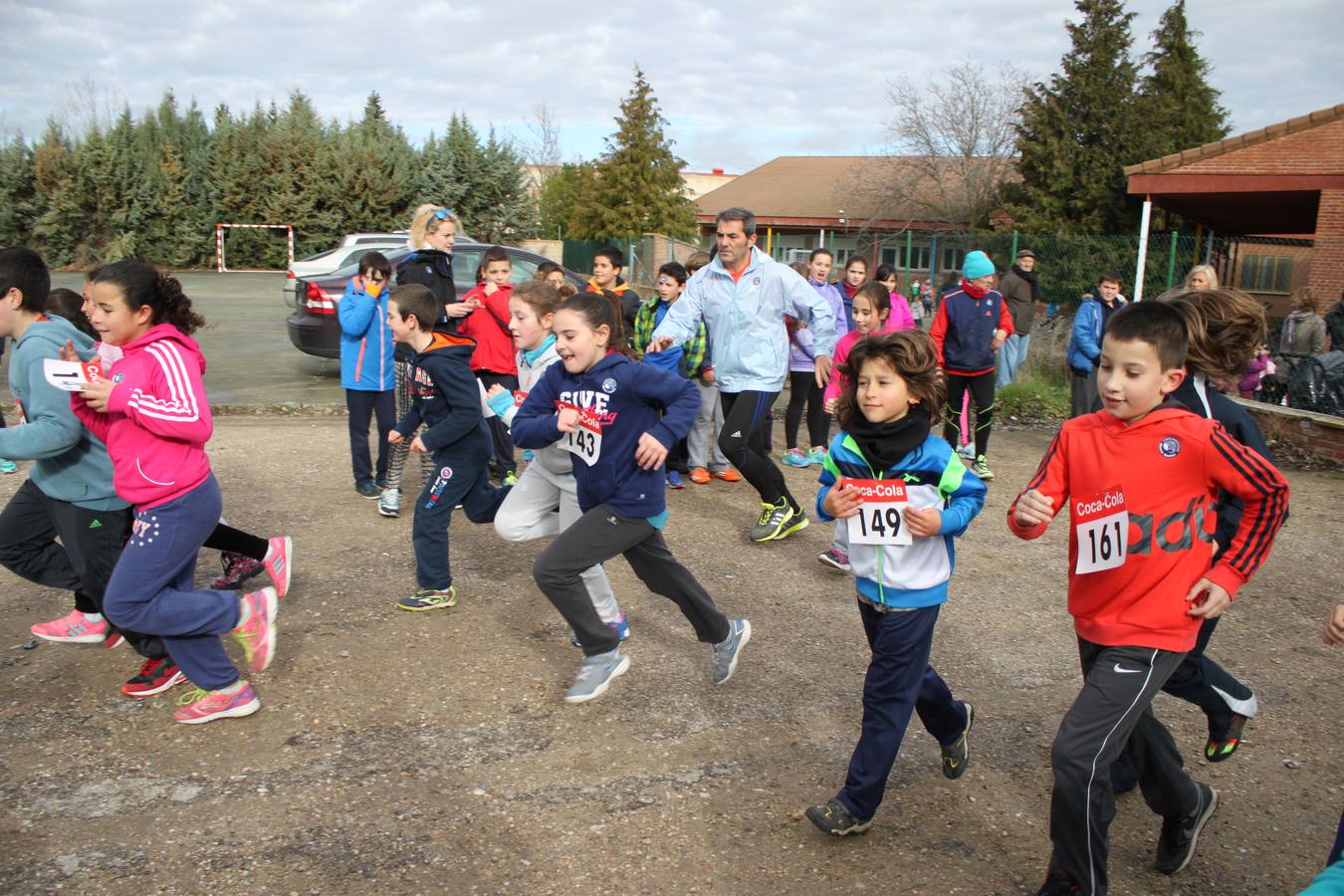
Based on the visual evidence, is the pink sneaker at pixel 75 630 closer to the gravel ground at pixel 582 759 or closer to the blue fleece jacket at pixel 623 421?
the gravel ground at pixel 582 759

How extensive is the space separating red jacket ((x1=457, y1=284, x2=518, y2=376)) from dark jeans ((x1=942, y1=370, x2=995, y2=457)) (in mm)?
3468

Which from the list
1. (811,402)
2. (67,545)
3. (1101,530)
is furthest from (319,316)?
(1101,530)

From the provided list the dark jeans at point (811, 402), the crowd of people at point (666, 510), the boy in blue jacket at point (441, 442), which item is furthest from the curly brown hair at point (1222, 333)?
the dark jeans at point (811, 402)

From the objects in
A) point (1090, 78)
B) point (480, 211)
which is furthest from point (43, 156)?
point (1090, 78)

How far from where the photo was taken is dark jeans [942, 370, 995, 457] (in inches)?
318

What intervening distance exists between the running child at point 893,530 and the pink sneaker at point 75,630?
3443 millimetres

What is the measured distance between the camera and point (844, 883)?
9.99ft

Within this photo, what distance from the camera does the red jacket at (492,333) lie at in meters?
7.43

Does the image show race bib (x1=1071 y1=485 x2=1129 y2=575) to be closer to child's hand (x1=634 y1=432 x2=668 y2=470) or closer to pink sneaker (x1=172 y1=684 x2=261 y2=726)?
child's hand (x1=634 y1=432 x2=668 y2=470)

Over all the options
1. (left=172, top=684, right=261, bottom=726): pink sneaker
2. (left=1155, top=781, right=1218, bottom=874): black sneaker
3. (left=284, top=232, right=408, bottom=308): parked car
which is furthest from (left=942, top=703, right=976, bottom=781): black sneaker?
(left=284, top=232, right=408, bottom=308): parked car

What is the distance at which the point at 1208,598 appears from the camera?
2789mm

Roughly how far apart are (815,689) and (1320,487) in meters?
6.24

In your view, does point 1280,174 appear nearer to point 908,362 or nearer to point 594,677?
point 908,362

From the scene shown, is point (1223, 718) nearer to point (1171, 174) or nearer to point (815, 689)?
point (815, 689)
